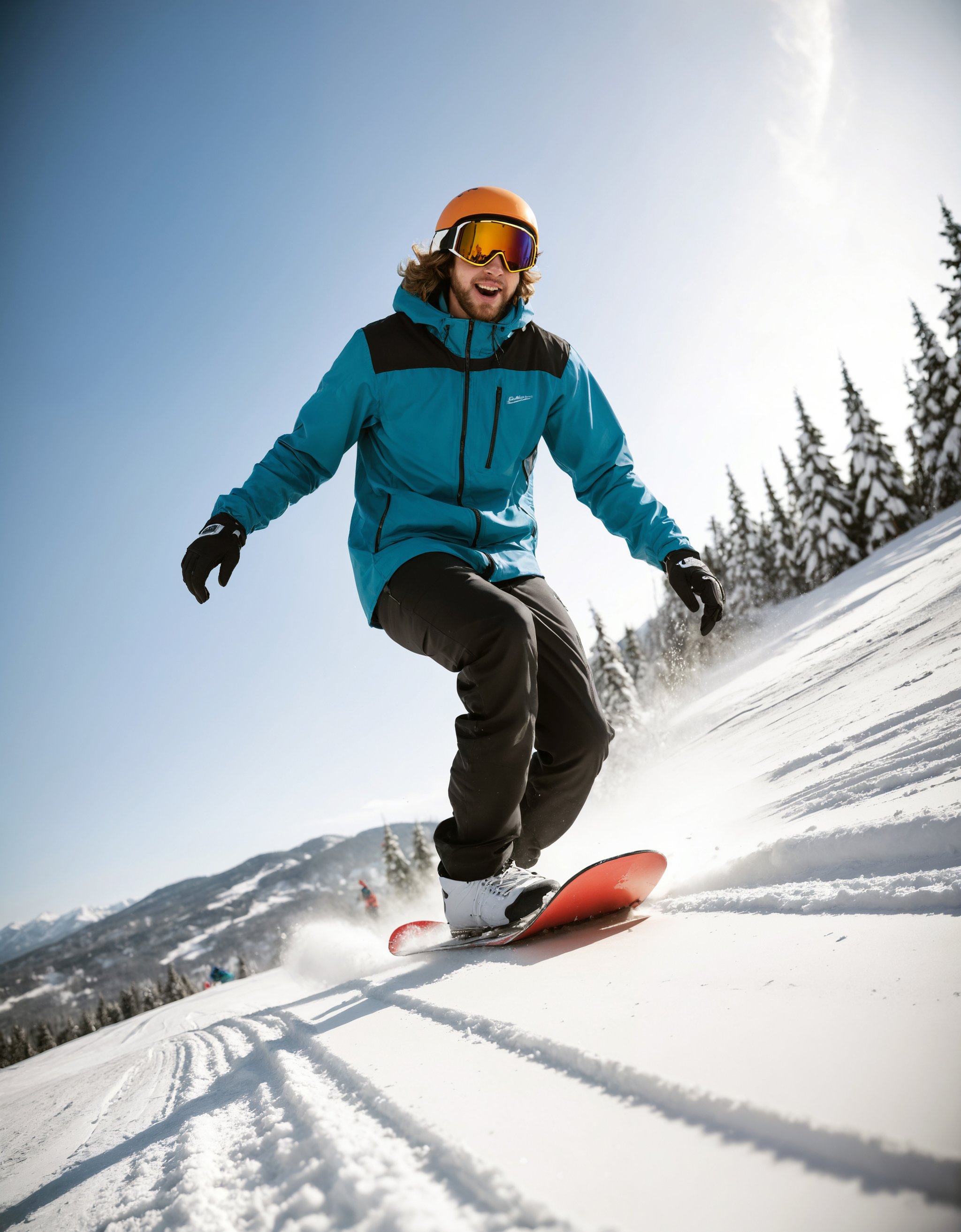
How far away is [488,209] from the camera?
9.07 ft

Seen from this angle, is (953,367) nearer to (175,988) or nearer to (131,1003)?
(175,988)

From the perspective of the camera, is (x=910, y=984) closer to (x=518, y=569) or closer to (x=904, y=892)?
(x=904, y=892)

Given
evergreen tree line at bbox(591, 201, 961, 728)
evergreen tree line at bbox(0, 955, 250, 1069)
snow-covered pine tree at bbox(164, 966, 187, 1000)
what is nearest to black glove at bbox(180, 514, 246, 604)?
evergreen tree line at bbox(591, 201, 961, 728)

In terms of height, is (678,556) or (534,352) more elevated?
(534,352)

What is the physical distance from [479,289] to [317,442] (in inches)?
36.9

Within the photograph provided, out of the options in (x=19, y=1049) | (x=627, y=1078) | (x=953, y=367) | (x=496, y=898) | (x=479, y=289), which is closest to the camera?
(x=627, y=1078)

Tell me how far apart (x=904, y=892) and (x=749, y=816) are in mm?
1655

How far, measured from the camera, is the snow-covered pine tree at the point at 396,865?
30578mm

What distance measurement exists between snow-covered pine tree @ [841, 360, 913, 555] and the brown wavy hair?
3017cm

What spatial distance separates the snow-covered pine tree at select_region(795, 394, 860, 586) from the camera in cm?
2895

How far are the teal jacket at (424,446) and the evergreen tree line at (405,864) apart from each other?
29.0m

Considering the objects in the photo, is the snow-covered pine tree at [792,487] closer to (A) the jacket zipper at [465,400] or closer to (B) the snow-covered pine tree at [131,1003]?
(A) the jacket zipper at [465,400]

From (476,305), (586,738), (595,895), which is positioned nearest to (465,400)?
(476,305)

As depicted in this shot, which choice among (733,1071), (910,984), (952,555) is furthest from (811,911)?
(952,555)
